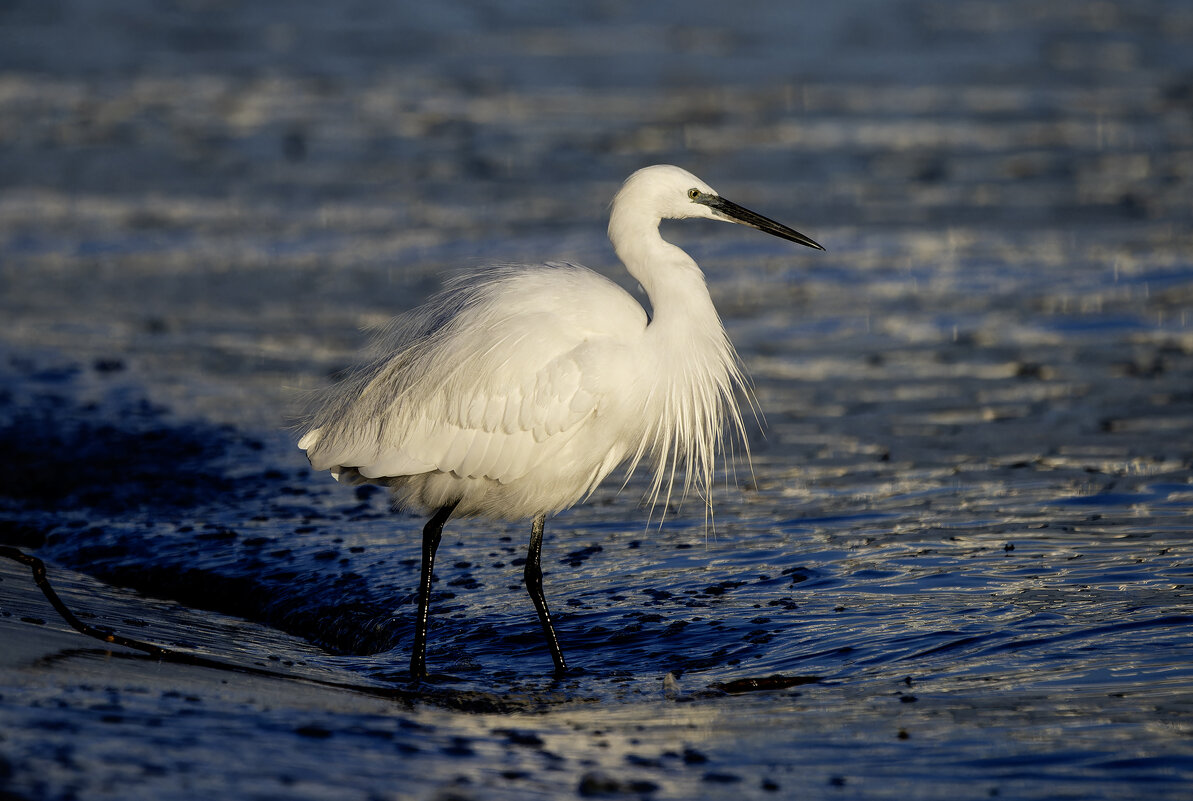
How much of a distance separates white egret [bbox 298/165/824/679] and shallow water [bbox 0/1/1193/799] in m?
0.67

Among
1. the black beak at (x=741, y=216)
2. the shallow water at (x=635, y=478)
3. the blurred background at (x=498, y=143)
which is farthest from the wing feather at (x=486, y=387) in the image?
the blurred background at (x=498, y=143)

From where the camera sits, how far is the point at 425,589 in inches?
243

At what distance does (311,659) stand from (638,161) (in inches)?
402

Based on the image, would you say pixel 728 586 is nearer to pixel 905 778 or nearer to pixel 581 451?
pixel 581 451

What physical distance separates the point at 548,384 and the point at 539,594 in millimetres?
944

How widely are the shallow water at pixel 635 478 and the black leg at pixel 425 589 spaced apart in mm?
112

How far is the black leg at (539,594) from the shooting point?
5.93 m

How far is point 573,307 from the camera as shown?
598 centimetres

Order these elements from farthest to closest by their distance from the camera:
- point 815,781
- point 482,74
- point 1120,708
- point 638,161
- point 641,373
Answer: point 482,74 < point 638,161 < point 641,373 < point 1120,708 < point 815,781

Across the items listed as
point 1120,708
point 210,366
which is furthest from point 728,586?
point 210,366

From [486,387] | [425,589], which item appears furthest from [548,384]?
[425,589]

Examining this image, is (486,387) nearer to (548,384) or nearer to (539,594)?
(548,384)

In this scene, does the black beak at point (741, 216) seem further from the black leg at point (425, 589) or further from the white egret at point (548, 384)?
the black leg at point (425, 589)

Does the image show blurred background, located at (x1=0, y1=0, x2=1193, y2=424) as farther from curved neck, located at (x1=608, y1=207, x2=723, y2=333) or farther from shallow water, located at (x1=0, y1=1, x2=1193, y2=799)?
curved neck, located at (x1=608, y1=207, x2=723, y2=333)
